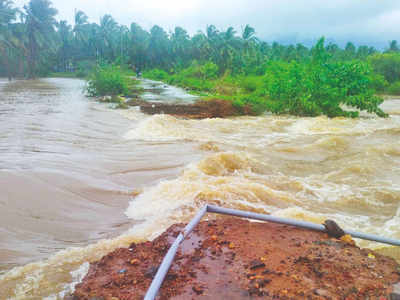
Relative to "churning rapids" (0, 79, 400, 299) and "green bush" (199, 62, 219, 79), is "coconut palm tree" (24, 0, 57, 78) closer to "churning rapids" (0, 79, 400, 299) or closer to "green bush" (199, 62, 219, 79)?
"green bush" (199, 62, 219, 79)

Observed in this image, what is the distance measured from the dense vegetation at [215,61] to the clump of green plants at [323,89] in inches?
1.4

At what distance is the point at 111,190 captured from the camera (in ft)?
16.2

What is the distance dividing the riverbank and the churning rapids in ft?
1.51

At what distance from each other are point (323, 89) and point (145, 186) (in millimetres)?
10075

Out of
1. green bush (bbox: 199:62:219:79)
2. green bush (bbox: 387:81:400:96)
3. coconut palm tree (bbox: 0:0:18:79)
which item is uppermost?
coconut palm tree (bbox: 0:0:18:79)

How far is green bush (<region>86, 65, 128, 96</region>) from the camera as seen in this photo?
20016 millimetres

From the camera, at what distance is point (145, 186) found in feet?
17.1

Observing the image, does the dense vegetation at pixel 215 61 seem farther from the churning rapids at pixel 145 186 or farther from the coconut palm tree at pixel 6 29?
the churning rapids at pixel 145 186

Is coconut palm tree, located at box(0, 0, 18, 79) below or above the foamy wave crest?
above

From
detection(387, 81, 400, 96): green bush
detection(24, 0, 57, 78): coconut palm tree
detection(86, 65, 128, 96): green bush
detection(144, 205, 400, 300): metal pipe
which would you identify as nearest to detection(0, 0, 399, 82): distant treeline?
detection(24, 0, 57, 78): coconut palm tree

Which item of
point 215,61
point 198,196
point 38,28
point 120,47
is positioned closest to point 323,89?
point 198,196

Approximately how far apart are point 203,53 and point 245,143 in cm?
3899

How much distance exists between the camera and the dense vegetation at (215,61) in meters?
13.3

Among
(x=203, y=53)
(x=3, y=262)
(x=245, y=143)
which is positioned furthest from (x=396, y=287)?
(x=203, y=53)
